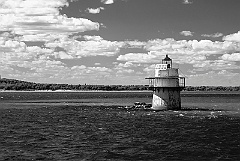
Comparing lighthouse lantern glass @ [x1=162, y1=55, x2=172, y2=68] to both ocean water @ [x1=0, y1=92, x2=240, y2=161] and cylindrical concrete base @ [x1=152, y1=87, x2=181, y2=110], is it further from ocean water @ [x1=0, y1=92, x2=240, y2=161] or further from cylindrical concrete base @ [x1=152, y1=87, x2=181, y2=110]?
ocean water @ [x1=0, y1=92, x2=240, y2=161]

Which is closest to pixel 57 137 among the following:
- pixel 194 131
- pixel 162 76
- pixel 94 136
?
pixel 94 136

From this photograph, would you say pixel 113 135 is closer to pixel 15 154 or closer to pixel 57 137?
pixel 57 137

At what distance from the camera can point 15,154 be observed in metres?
31.4

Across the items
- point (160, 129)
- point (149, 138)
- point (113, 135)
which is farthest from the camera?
point (160, 129)

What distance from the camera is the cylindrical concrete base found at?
6675 cm

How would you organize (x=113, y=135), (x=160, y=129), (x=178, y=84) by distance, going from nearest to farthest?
(x=113, y=135), (x=160, y=129), (x=178, y=84)

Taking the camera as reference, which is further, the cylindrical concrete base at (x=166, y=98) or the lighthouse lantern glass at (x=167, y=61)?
the lighthouse lantern glass at (x=167, y=61)

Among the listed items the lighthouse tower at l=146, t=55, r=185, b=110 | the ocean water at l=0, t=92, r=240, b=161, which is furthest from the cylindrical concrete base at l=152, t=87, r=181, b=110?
the ocean water at l=0, t=92, r=240, b=161

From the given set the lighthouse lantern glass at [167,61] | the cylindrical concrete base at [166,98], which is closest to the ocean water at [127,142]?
the cylindrical concrete base at [166,98]

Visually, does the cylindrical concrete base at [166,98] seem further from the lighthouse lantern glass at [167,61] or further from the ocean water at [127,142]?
the ocean water at [127,142]

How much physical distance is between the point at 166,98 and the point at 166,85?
2.31 metres

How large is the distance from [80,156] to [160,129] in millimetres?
18400

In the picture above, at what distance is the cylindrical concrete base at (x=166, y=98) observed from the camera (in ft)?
219

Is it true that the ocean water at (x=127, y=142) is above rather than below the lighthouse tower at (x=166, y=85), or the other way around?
below
